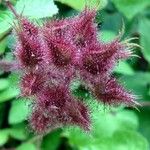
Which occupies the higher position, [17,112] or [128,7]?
[128,7]

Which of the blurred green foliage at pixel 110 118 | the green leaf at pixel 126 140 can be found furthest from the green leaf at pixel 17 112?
the green leaf at pixel 126 140

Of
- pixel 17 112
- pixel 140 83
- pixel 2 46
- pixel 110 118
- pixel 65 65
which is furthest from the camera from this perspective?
pixel 140 83

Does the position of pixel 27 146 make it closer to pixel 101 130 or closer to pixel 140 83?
pixel 101 130

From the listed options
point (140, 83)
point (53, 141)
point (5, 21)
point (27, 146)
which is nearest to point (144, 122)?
point (140, 83)

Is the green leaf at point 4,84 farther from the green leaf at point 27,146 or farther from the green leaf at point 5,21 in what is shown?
the green leaf at point 5,21

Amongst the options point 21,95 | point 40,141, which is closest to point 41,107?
point 21,95

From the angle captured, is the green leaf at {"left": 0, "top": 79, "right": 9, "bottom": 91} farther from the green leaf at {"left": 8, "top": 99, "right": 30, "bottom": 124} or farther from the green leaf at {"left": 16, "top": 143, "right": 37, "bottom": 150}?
the green leaf at {"left": 16, "top": 143, "right": 37, "bottom": 150}

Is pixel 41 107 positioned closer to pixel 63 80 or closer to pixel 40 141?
pixel 63 80
